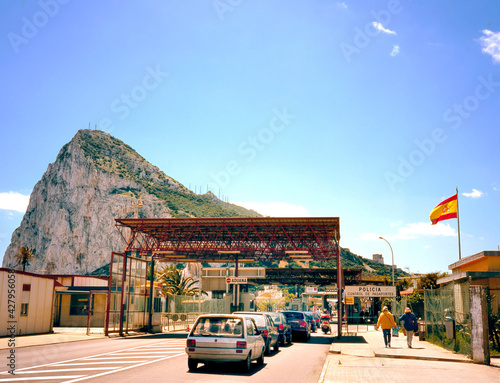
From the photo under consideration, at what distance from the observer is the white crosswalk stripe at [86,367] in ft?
34.7

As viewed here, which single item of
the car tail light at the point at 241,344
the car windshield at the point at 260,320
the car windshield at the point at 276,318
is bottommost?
the car windshield at the point at 276,318

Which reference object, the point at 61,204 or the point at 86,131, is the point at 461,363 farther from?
the point at 86,131

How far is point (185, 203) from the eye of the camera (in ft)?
→ 608

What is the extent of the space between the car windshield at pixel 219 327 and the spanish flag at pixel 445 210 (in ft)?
68.2

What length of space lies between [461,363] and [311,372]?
5532mm

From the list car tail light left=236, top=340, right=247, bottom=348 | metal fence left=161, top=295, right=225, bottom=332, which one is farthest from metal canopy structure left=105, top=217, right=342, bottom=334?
car tail light left=236, top=340, right=247, bottom=348

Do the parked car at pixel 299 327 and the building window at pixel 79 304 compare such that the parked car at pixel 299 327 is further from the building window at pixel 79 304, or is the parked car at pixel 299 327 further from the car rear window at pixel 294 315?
the building window at pixel 79 304

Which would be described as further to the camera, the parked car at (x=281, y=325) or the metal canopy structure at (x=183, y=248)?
the metal canopy structure at (x=183, y=248)

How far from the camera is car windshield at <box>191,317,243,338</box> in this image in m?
12.2

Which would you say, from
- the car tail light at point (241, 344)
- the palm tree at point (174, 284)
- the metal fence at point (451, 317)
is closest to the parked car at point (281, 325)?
the metal fence at point (451, 317)

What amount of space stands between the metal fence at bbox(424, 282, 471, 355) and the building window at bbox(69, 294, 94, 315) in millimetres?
29903

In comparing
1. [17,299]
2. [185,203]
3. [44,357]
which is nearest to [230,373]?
[44,357]

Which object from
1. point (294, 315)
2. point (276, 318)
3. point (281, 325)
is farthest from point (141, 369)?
point (294, 315)

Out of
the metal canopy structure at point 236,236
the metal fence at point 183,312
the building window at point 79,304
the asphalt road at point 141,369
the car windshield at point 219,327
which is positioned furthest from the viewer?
the building window at point 79,304
